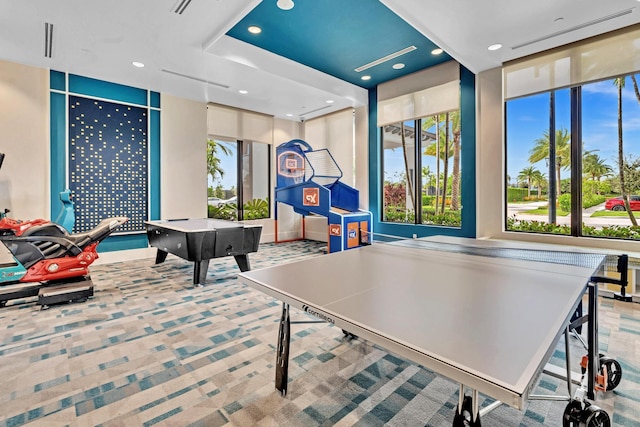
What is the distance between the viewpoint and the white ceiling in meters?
3.39

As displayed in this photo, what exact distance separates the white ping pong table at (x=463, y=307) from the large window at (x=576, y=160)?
270 cm

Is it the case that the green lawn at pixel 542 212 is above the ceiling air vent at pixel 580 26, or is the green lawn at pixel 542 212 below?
below

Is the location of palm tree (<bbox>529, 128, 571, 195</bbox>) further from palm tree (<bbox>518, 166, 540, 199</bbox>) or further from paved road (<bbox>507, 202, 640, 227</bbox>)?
paved road (<bbox>507, 202, 640, 227</bbox>)

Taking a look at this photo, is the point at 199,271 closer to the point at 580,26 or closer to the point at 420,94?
the point at 420,94

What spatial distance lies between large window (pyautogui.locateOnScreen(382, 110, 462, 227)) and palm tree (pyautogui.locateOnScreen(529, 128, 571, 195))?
1221 mm

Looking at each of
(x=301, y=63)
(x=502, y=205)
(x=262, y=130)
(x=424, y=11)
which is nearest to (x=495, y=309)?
(x=424, y=11)

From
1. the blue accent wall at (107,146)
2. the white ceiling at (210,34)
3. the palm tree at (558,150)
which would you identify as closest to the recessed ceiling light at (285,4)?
the white ceiling at (210,34)

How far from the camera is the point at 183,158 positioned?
6.56 meters

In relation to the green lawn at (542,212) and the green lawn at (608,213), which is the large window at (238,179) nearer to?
the green lawn at (542,212)

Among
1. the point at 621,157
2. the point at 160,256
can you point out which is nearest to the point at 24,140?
the point at 160,256

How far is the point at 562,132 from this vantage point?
14.7ft

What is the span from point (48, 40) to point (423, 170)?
6.35 m

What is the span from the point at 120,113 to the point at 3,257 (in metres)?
3.00

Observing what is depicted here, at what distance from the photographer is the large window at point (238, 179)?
291 inches
